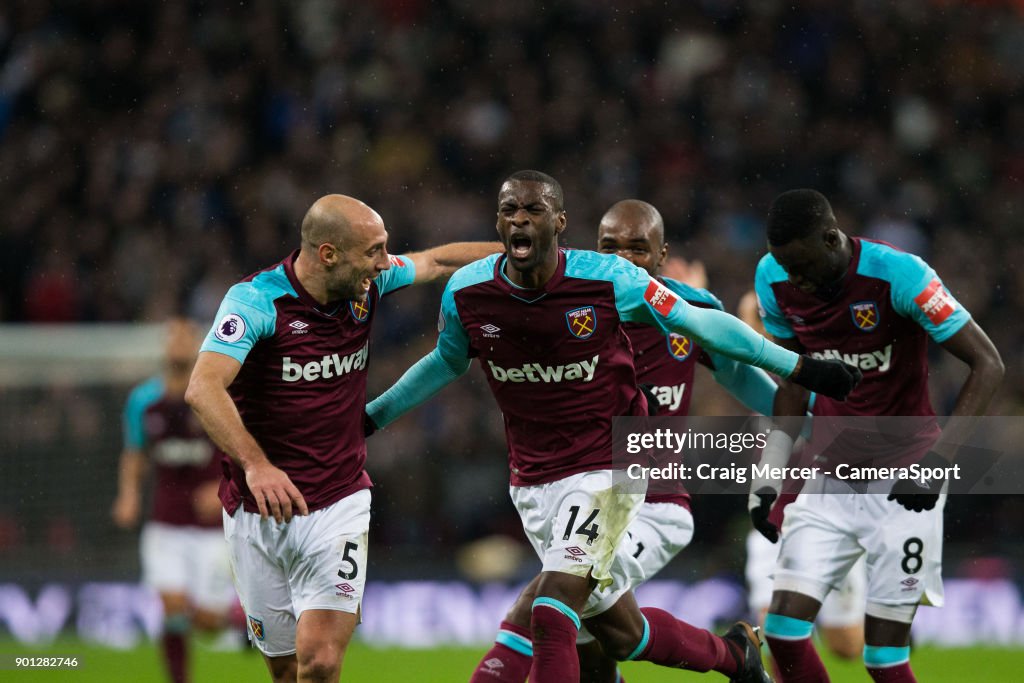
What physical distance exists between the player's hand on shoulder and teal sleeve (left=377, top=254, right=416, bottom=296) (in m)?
1.09

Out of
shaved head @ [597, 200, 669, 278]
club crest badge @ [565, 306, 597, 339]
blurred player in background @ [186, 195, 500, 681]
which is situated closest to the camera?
club crest badge @ [565, 306, 597, 339]

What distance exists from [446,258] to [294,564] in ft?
5.18

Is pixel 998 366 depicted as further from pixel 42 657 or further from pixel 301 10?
pixel 301 10

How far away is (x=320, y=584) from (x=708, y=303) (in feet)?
7.46

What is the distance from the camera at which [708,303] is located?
6.60 metres

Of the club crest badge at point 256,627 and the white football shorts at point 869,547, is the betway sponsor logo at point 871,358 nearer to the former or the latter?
the white football shorts at point 869,547

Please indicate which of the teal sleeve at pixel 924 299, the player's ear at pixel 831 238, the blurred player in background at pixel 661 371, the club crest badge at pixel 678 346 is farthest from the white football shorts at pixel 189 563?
the teal sleeve at pixel 924 299

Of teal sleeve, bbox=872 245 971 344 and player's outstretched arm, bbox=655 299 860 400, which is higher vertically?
teal sleeve, bbox=872 245 971 344

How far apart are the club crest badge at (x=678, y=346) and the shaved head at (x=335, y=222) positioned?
5.35 ft

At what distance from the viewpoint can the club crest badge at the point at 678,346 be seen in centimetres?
662

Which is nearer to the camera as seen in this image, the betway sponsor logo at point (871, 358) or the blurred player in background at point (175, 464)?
the betway sponsor logo at point (871, 358)

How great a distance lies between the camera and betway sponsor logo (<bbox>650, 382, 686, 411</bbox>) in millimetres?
6566

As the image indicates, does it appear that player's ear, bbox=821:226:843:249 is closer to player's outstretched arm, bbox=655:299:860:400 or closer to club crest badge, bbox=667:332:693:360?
player's outstretched arm, bbox=655:299:860:400
